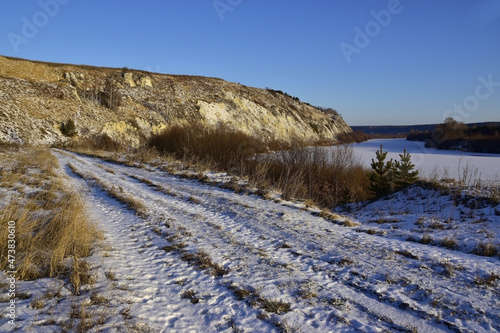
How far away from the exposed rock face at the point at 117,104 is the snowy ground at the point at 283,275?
57.7 ft

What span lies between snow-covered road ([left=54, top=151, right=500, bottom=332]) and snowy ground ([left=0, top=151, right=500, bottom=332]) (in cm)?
1

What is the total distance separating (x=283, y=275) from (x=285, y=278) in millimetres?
90

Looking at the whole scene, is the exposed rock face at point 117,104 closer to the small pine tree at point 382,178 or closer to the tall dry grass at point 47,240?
the small pine tree at point 382,178

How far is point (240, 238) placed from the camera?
559cm

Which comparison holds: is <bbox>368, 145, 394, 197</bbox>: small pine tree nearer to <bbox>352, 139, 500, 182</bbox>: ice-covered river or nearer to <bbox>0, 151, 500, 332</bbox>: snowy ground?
<bbox>352, 139, 500, 182</bbox>: ice-covered river

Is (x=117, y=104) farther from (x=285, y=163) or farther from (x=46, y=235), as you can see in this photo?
(x=46, y=235)

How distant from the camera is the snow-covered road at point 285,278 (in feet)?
9.91

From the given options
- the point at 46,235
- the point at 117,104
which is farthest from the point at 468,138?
the point at 46,235

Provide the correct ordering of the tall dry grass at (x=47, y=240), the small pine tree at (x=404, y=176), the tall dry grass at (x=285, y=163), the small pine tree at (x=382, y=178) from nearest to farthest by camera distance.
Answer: the tall dry grass at (x=47, y=240), the small pine tree at (x=404, y=176), the small pine tree at (x=382, y=178), the tall dry grass at (x=285, y=163)

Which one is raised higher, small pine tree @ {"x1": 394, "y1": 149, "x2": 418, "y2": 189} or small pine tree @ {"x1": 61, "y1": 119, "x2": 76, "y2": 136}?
small pine tree @ {"x1": 61, "y1": 119, "x2": 76, "y2": 136}

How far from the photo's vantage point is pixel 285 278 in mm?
3947

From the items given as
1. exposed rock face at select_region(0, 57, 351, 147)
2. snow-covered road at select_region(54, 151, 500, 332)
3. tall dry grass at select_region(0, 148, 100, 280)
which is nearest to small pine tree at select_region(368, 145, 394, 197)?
snow-covered road at select_region(54, 151, 500, 332)

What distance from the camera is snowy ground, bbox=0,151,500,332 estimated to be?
2.99m

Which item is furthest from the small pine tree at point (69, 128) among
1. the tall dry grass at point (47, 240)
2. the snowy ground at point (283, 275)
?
the tall dry grass at point (47, 240)
